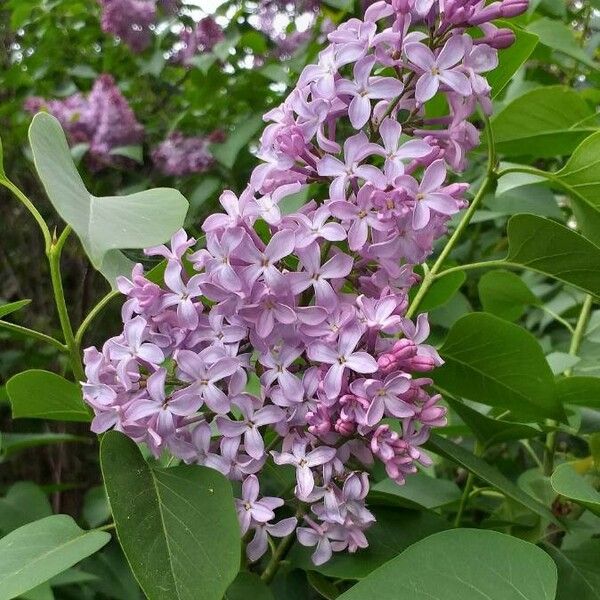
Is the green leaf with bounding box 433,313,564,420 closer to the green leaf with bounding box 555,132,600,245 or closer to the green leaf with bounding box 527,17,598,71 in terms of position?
the green leaf with bounding box 555,132,600,245

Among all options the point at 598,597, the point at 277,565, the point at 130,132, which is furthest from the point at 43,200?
the point at 598,597

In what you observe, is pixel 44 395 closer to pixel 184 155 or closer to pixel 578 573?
pixel 578 573

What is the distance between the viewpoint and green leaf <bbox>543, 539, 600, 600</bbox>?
2.37 ft

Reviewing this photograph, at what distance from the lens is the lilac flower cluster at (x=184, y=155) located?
1.81 m

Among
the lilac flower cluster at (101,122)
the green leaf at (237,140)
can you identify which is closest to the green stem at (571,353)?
the green leaf at (237,140)

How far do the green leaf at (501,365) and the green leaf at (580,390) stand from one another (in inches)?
1.0

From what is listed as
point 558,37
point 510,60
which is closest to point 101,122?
point 558,37

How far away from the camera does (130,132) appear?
73.7 inches

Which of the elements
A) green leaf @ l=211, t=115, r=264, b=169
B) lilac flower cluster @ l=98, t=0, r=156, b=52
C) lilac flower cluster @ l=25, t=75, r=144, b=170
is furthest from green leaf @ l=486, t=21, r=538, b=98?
lilac flower cluster @ l=98, t=0, r=156, b=52

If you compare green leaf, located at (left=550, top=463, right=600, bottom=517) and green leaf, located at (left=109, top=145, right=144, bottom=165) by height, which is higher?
green leaf, located at (left=550, top=463, right=600, bottom=517)

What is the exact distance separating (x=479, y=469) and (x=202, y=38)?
1.62m

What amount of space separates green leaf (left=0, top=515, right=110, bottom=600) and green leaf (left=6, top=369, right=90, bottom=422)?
0.34 ft

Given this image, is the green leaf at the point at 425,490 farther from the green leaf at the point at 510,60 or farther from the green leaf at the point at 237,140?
the green leaf at the point at 237,140

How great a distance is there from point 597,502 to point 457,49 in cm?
34
